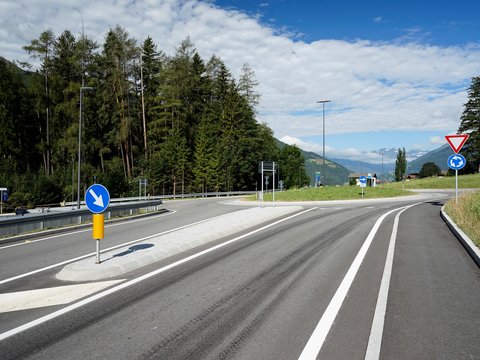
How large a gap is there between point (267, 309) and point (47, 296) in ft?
11.9

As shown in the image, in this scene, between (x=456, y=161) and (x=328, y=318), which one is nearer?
(x=328, y=318)

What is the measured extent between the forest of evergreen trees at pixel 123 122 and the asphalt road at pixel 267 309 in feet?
87.5

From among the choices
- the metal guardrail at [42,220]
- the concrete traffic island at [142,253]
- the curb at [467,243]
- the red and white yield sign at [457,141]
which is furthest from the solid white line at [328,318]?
the metal guardrail at [42,220]

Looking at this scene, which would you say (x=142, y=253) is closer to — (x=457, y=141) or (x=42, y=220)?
(x=42, y=220)

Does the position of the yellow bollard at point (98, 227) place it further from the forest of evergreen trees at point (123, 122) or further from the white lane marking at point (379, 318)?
the forest of evergreen trees at point (123, 122)

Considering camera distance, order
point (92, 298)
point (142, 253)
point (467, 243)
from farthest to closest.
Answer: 1. point (467, 243)
2. point (142, 253)
3. point (92, 298)

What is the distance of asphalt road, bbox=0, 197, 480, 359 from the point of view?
156 inches

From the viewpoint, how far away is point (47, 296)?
19.1 feet

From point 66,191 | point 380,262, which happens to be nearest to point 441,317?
point 380,262

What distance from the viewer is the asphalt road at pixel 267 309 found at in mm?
3953

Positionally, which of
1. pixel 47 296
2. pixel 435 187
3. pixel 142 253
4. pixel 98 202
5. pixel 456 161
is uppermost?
pixel 456 161

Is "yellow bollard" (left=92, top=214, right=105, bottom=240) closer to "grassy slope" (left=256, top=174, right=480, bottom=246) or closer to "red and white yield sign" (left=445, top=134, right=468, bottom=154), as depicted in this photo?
"grassy slope" (left=256, top=174, right=480, bottom=246)

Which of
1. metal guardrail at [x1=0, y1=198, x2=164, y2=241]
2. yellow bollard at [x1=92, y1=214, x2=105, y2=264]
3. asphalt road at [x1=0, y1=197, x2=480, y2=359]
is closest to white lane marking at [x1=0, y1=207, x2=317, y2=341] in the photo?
asphalt road at [x1=0, y1=197, x2=480, y2=359]

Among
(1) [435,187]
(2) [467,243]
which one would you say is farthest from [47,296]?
(1) [435,187]
